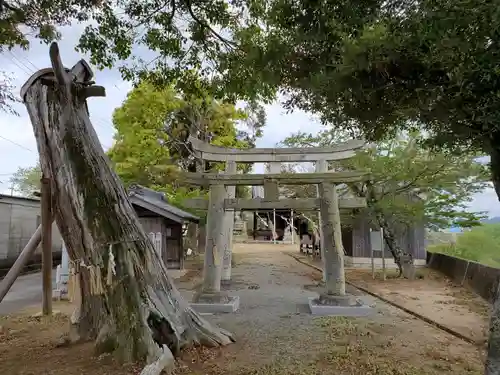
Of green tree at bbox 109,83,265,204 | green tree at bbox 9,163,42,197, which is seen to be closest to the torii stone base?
green tree at bbox 109,83,265,204

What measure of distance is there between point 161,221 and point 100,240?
893cm

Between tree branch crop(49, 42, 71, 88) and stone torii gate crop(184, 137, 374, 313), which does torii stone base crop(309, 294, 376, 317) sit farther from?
tree branch crop(49, 42, 71, 88)

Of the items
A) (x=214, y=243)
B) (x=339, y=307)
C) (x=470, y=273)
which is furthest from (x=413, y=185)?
(x=214, y=243)

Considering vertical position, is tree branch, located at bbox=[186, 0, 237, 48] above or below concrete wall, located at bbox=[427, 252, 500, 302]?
above

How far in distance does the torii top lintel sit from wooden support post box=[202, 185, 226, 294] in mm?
1439

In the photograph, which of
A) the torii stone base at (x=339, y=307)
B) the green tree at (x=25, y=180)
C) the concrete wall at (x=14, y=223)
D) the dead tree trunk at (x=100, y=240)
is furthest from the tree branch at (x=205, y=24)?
the green tree at (x=25, y=180)

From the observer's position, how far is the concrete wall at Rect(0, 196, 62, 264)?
12891 millimetres

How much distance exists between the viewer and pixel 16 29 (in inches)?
265

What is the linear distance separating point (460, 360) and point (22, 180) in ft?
171

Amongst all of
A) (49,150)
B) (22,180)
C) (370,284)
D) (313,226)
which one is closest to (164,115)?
(313,226)

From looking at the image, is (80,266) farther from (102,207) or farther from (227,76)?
(227,76)

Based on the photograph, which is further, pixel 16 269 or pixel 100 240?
pixel 16 269

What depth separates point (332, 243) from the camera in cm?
825

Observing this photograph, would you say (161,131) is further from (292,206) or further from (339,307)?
(339,307)
